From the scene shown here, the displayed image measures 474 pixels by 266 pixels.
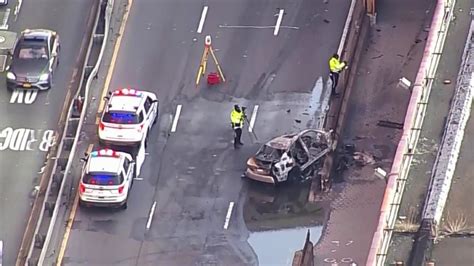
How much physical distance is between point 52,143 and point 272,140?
355 inches

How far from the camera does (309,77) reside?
259 feet

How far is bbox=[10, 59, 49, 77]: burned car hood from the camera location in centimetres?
7838

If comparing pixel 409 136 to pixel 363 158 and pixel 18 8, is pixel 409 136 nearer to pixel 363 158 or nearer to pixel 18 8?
pixel 363 158

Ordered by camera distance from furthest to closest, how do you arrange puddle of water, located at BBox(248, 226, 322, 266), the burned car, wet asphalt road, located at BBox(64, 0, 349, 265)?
the burned car, wet asphalt road, located at BBox(64, 0, 349, 265), puddle of water, located at BBox(248, 226, 322, 266)

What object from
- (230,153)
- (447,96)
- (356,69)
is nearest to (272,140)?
(230,153)

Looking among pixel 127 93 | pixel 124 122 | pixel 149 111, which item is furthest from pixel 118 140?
pixel 127 93

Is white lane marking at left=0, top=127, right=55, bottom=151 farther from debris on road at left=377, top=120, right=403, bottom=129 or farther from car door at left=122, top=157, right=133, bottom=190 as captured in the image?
debris on road at left=377, top=120, right=403, bottom=129

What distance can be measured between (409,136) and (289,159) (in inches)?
812

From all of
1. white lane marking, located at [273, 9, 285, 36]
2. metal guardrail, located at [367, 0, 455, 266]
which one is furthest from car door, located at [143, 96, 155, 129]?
metal guardrail, located at [367, 0, 455, 266]

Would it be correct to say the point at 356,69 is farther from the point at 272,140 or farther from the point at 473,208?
the point at 473,208

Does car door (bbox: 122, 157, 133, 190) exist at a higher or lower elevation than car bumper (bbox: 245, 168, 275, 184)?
lower

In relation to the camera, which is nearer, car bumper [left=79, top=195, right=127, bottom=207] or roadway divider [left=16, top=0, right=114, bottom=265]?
roadway divider [left=16, top=0, right=114, bottom=265]

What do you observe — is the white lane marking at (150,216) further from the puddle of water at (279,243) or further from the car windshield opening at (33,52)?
the car windshield opening at (33,52)

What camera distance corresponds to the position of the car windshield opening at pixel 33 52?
78625 mm
